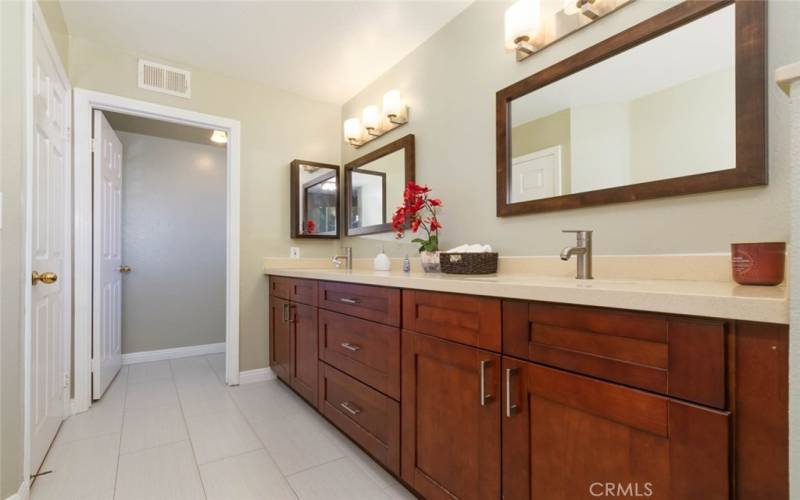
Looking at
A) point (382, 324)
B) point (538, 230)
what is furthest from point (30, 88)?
point (538, 230)

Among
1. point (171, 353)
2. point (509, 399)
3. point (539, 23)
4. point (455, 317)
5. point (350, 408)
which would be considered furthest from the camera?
point (171, 353)

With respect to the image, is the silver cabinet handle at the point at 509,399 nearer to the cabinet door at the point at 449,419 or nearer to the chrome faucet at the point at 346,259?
the cabinet door at the point at 449,419

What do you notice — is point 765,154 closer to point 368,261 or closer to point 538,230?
point 538,230

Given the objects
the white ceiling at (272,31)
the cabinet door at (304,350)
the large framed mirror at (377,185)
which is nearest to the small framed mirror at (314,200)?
the large framed mirror at (377,185)

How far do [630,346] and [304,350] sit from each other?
192cm

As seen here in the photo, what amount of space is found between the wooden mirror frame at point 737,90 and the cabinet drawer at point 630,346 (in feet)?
2.22

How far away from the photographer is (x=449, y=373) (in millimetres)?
1220

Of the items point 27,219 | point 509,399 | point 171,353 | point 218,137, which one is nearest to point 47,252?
point 27,219

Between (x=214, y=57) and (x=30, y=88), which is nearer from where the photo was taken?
(x=30, y=88)

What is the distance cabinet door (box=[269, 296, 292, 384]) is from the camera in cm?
256

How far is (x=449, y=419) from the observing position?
3.99 ft

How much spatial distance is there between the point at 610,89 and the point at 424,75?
122 cm

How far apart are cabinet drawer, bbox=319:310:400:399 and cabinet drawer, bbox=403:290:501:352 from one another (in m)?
0.14

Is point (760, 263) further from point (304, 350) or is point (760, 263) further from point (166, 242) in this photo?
point (166, 242)
